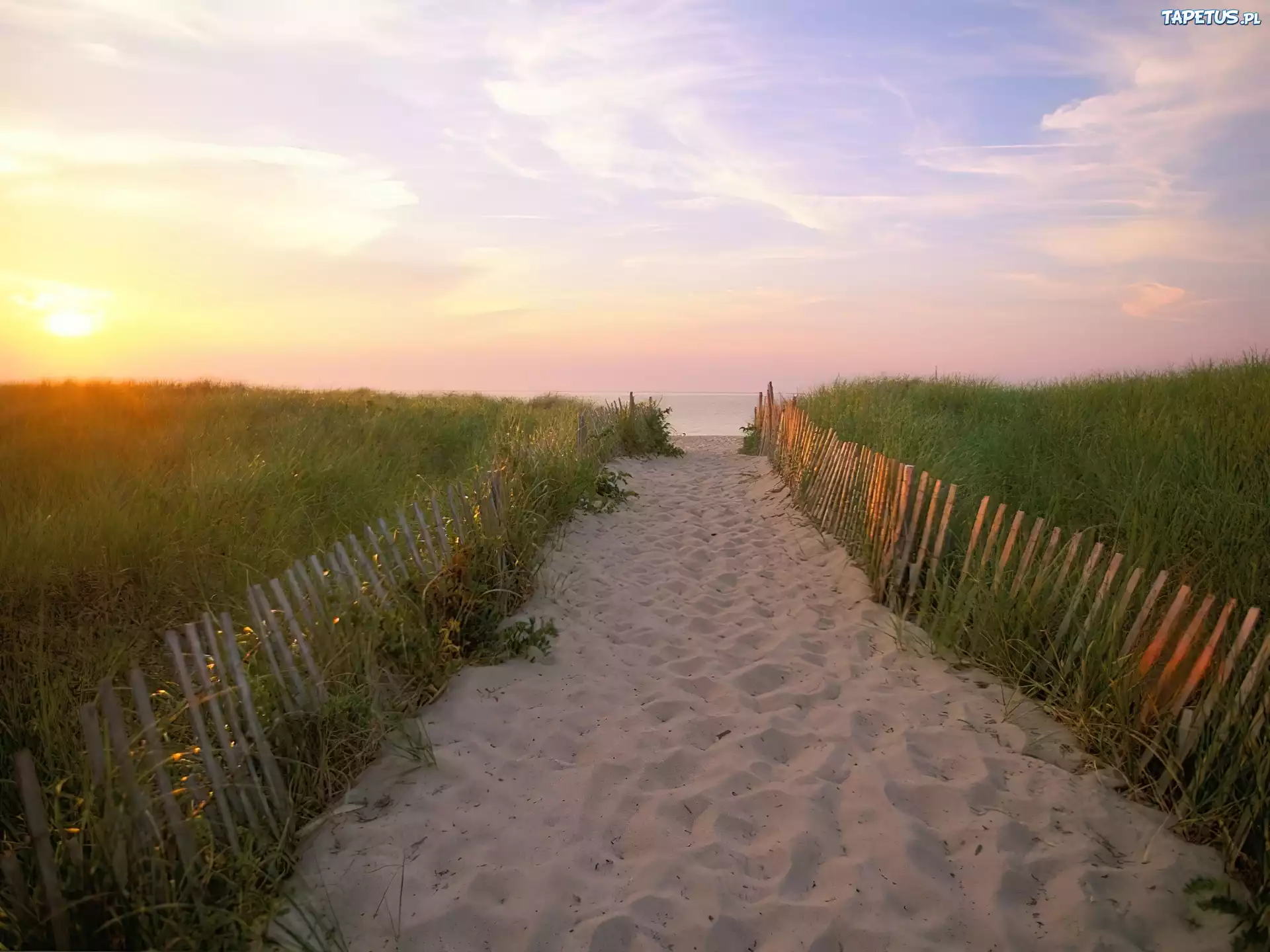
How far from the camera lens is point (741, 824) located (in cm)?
302

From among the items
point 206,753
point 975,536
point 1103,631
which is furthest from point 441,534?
point 1103,631

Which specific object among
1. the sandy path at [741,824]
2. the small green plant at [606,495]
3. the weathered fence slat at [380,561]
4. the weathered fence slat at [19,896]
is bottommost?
the sandy path at [741,824]

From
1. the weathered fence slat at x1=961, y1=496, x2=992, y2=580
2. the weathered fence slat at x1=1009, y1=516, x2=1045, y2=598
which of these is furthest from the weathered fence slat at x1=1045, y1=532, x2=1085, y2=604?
the weathered fence slat at x1=961, y1=496, x2=992, y2=580

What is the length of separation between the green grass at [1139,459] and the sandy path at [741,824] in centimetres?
133

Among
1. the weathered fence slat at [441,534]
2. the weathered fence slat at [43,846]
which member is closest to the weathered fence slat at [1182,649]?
the weathered fence slat at [441,534]

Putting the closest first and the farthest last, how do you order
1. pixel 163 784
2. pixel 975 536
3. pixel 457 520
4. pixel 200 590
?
1. pixel 163 784
2. pixel 975 536
3. pixel 200 590
4. pixel 457 520

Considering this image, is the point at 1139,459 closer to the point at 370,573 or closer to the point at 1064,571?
the point at 1064,571

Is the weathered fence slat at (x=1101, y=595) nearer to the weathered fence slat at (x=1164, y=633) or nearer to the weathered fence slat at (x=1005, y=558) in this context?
the weathered fence slat at (x=1164, y=633)

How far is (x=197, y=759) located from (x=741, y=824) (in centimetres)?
214

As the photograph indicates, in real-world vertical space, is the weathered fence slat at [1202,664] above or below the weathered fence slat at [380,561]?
below

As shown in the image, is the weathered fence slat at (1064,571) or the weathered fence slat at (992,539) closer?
the weathered fence slat at (1064,571)

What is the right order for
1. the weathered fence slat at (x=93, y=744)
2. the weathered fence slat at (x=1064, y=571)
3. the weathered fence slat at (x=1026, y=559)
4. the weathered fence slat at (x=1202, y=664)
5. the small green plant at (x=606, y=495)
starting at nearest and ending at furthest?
1. the weathered fence slat at (x=93, y=744)
2. the weathered fence slat at (x=1202, y=664)
3. the weathered fence slat at (x=1064, y=571)
4. the weathered fence slat at (x=1026, y=559)
5. the small green plant at (x=606, y=495)

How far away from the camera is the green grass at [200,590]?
89.0 inches

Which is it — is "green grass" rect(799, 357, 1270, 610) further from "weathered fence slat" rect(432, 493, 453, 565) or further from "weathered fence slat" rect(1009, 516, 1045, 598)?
"weathered fence slat" rect(432, 493, 453, 565)
